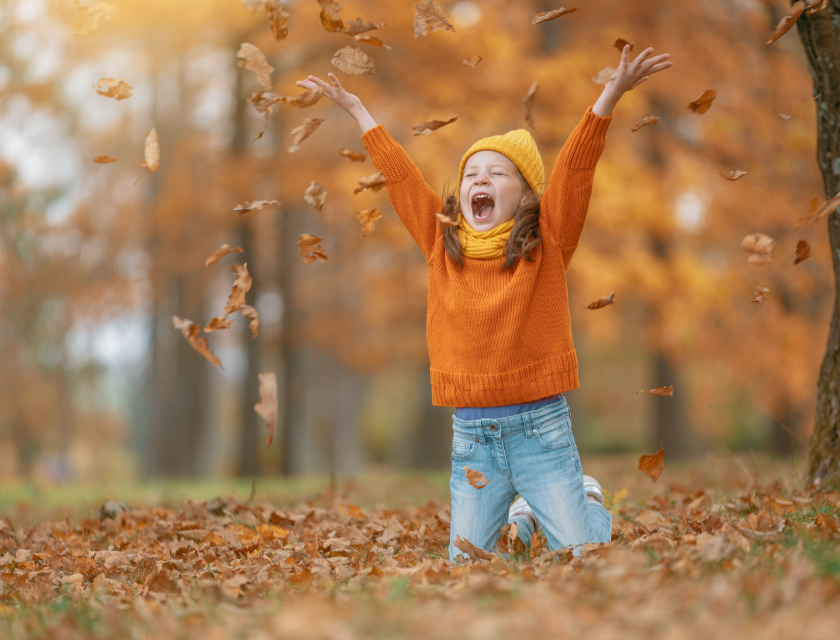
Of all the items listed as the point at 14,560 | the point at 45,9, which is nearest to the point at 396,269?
the point at 45,9

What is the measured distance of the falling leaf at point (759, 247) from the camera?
11.3ft

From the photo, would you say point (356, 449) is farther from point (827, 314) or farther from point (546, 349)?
point (546, 349)

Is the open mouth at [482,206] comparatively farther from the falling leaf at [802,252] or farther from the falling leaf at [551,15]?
the falling leaf at [802,252]

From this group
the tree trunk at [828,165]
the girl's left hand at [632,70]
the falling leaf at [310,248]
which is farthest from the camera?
the tree trunk at [828,165]

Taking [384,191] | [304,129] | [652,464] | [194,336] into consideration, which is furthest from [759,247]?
[384,191]

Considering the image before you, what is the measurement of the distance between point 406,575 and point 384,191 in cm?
808

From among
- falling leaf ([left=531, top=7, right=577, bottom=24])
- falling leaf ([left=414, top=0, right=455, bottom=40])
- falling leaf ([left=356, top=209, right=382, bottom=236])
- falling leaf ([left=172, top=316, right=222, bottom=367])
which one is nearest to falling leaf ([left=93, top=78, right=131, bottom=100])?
falling leaf ([left=172, top=316, right=222, bottom=367])

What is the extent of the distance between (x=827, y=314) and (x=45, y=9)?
11.7 m

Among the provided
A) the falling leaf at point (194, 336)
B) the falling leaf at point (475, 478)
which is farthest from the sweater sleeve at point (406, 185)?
the falling leaf at point (194, 336)

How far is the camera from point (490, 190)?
3.33 meters

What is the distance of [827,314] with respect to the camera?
1098 cm

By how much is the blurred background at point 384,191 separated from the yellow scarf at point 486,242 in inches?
193

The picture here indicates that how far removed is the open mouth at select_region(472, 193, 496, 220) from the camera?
3.37 meters

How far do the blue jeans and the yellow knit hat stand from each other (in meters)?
1.01
